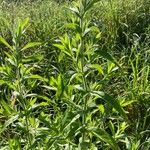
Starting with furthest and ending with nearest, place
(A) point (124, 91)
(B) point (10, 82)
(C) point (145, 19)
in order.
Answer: (C) point (145, 19) < (A) point (124, 91) < (B) point (10, 82)

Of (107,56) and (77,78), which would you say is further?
(77,78)

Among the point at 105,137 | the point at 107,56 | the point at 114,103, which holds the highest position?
the point at 107,56

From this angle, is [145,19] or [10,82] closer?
[10,82]

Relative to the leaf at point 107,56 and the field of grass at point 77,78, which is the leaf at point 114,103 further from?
the leaf at point 107,56

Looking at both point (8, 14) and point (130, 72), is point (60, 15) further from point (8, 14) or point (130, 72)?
point (130, 72)

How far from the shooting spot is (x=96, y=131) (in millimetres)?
1668

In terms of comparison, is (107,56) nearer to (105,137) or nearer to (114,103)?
(114,103)

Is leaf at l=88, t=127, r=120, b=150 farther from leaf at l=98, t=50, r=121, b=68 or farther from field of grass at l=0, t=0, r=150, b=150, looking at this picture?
leaf at l=98, t=50, r=121, b=68

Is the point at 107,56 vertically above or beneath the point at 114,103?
above

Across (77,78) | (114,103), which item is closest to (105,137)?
(114,103)

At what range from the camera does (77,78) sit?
1.75 metres

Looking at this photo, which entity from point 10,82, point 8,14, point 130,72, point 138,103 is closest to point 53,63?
point 130,72

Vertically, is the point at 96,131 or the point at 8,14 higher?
the point at 8,14

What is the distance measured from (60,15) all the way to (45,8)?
13.3 inches
